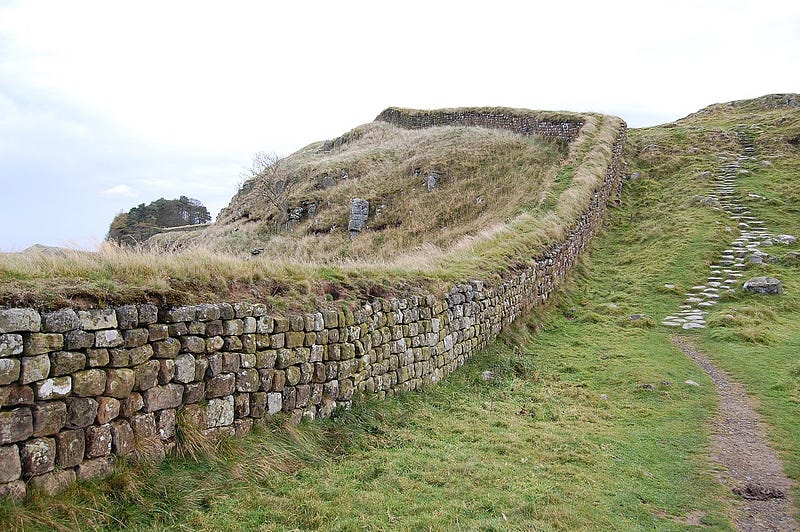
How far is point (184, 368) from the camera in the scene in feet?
20.7

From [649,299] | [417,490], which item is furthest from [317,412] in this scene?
[649,299]

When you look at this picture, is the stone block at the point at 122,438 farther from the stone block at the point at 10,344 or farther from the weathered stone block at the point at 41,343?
the stone block at the point at 10,344

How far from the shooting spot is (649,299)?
1678cm

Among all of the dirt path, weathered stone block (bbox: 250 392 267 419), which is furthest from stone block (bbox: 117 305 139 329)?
the dirt path

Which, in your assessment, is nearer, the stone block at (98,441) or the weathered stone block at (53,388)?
the weathered stone block at (53,388)

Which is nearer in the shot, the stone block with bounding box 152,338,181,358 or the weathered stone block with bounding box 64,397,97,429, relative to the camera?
the weathered stone block with bounding box 64,397,97,429

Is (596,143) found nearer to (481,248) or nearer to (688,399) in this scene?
(481,248)

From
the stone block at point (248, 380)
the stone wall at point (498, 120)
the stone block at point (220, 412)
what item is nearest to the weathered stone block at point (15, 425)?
the stone block at point (220, 412)

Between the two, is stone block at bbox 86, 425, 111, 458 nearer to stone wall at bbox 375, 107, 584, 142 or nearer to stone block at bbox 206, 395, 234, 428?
stone block at bbox 206, 395, 234, 428

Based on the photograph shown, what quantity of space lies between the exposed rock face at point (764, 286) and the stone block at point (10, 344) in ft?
56.1

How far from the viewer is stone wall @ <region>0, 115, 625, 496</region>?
5.05m

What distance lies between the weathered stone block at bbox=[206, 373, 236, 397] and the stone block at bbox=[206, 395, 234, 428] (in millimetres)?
69

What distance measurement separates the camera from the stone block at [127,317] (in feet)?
18.9

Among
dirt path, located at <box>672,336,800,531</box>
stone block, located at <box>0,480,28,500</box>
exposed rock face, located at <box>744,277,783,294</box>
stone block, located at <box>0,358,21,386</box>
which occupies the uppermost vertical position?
stone block, located at <box>0,358,21,386</box>
